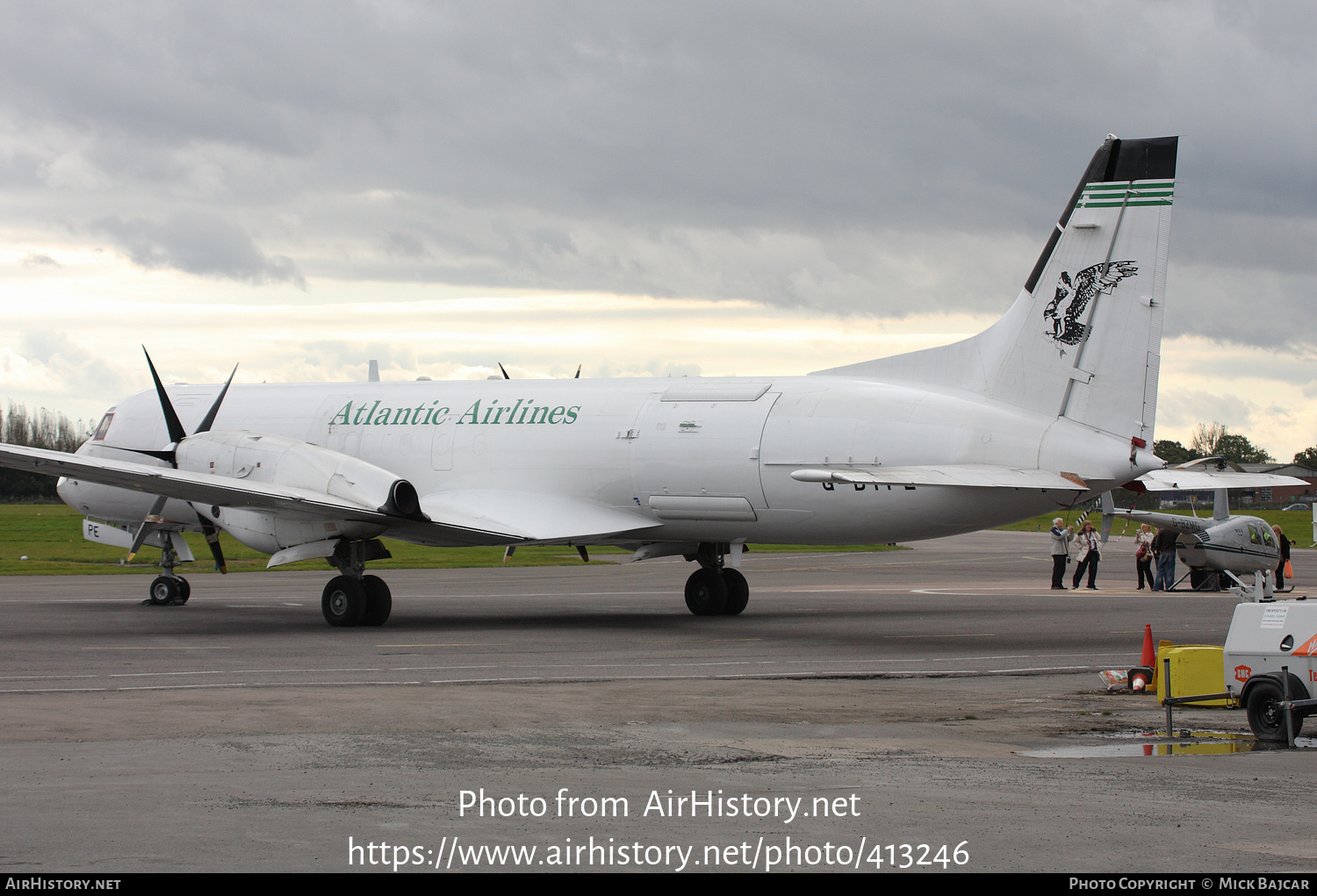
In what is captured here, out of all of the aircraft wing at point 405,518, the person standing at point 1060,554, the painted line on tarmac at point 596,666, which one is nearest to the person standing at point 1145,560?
the person standing at point 1060,554

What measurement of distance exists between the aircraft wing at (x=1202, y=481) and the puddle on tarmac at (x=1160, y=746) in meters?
10.8

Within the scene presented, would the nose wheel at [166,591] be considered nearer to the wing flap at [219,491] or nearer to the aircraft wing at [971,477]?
the wing flap at [219,491]

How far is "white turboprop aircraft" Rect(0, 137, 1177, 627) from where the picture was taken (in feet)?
58.4

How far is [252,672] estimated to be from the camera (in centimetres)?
1448

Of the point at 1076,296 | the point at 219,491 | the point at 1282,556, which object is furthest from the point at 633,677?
the point at 1282,556

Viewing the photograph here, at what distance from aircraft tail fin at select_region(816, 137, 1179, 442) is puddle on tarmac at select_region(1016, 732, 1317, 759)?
791 centimetres

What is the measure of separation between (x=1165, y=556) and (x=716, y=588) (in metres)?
14.9

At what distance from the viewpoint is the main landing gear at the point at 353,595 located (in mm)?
20281

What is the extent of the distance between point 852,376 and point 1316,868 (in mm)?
14767

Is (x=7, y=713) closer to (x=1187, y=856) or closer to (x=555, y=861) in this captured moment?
(x=555, y=861)

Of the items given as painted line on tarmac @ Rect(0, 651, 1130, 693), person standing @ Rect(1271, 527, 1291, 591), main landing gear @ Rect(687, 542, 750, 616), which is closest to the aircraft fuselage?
main landing gear @ Rect(687, 542, 750, 616)

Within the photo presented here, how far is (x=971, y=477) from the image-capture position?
1731cm

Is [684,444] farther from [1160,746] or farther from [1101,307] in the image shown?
[1160,746]

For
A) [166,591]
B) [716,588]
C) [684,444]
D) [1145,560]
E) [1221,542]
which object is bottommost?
[166,591]
